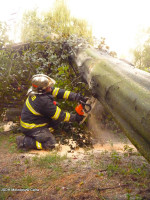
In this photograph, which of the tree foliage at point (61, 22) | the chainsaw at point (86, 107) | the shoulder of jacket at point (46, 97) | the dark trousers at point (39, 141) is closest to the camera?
the chainsaw at point (86, 107)

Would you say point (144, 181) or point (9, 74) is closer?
point (144, 181)

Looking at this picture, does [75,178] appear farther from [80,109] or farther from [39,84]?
[39,84]

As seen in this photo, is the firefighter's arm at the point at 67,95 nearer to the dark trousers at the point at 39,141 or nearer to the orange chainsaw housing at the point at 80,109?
the orange chainsaw housing at the point at 80,109

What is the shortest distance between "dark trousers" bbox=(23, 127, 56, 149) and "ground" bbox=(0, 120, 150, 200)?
1.84ft

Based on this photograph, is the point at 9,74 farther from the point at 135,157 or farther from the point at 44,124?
the point at 135,157

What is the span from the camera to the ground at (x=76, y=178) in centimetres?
166

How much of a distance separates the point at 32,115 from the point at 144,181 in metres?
2.30

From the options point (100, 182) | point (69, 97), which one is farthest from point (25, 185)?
point (69, 97)

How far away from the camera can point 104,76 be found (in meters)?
2.30

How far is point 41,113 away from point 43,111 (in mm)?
99

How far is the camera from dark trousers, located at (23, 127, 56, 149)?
3371 mm

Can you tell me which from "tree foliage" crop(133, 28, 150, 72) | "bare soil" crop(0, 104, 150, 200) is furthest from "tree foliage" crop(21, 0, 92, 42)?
"tree foliage" crop(133, 28, 150, 72)

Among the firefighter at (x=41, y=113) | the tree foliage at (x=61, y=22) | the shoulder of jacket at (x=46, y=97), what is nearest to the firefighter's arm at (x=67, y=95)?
the firefighter at (x=41, y=113)

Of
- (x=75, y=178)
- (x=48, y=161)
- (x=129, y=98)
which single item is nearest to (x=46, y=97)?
(x=48, y=161)
